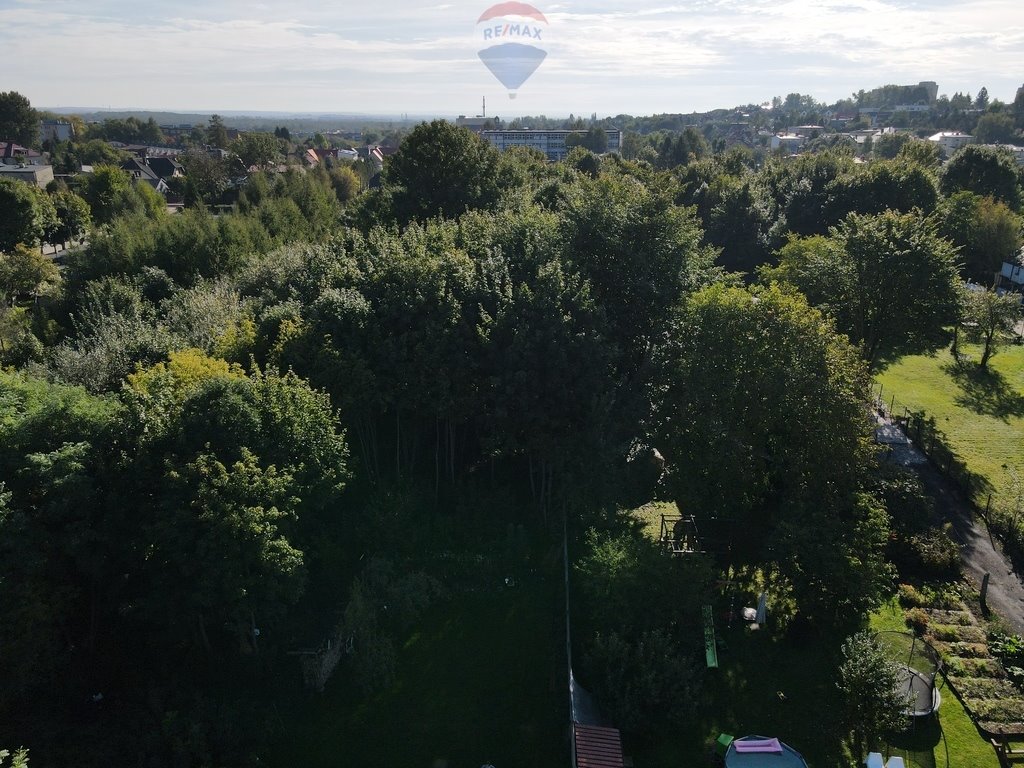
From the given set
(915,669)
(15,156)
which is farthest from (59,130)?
(915,669)

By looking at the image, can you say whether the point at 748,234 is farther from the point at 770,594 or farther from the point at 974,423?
the point at 770,594

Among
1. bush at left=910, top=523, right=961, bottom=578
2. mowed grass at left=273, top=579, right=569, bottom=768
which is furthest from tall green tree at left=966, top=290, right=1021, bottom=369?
mowed grass at left=273, top=579, right=569, bottom=768

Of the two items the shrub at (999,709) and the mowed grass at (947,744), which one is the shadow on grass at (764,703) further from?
the shrub at (999,709)

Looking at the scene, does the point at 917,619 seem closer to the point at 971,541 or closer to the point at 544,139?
the point at 971,541

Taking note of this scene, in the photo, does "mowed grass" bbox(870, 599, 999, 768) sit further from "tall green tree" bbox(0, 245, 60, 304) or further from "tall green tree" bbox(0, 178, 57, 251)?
"tall green tree" bbox(0, 178, 57, 251)

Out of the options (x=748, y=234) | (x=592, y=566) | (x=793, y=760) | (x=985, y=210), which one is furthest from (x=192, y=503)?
(x=985, y=210)

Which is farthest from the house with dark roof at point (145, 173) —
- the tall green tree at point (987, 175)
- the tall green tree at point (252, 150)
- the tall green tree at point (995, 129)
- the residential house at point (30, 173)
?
the tall green tree at point (995, 129)
